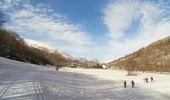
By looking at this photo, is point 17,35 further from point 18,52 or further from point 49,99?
point 49,99

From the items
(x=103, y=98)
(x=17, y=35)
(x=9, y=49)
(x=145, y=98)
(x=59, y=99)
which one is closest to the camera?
(x=59, y=99)

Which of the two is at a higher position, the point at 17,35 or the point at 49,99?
the point at 17,35

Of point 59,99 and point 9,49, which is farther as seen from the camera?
point 9,49

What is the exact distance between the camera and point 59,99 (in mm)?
31828

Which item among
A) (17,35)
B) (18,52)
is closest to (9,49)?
(18,52)

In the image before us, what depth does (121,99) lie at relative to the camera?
38.1 metres

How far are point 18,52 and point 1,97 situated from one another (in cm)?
14570

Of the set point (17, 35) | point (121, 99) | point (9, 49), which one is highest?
point (17, 35)

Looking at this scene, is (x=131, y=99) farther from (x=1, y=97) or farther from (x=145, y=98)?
(x=1, y=97)

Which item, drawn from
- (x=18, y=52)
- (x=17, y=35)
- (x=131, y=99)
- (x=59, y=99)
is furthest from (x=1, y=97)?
(x=17, y=35)

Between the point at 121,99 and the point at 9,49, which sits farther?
the point at 9,49

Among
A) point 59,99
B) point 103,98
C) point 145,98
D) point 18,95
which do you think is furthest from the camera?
point 145,98

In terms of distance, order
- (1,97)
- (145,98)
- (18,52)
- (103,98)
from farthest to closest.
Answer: (18,52)
(145,98)
(103,98)
(1,97)

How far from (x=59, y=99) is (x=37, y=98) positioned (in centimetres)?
409
